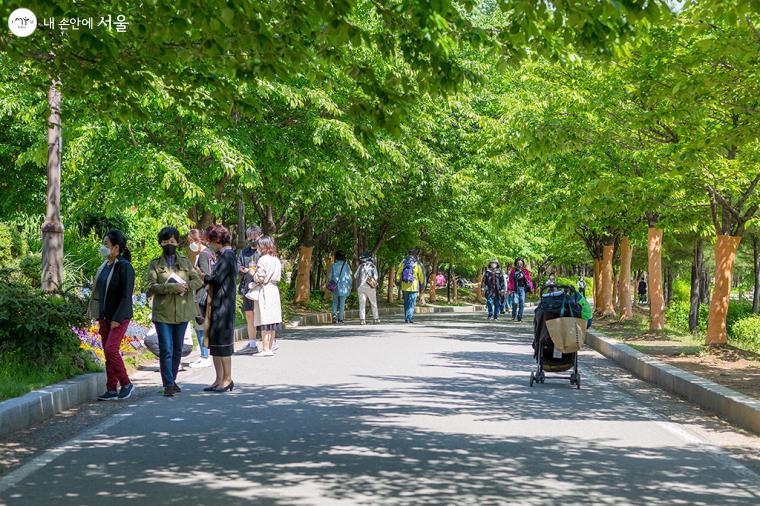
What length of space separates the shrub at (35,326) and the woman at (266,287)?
4.54m

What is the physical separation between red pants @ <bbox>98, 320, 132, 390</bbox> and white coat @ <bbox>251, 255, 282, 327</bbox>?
497cm

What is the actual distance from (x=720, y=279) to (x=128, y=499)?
481 inches

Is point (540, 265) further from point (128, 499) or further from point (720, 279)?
point (128, 499)

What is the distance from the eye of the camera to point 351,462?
23.2 ft

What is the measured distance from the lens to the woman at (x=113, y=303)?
1023 centimetres

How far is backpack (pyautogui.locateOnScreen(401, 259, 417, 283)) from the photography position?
27516mm

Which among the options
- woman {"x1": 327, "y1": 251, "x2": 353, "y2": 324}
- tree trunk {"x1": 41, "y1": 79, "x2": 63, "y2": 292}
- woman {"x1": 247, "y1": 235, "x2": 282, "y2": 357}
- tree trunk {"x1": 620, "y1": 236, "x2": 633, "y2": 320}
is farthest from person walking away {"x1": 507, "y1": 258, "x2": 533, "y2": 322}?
tree trunk {"x1": 41, "y1": 79, "x2": 63, "y2": 292}

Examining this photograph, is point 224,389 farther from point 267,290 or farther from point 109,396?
point 267,290

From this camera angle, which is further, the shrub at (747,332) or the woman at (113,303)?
the shrub at (747,332)

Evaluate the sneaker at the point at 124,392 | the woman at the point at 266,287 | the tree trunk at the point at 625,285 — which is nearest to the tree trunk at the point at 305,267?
the tree trunk at the point at 625,285

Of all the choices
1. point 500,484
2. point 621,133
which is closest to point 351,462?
point 500,484

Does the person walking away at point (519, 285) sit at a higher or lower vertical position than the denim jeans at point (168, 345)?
higher

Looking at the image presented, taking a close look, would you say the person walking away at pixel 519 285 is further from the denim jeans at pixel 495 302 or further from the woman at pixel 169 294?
the woman at pixel 169 294

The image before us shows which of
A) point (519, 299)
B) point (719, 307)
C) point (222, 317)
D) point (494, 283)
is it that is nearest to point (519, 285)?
point (519, 299)
